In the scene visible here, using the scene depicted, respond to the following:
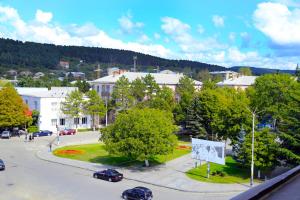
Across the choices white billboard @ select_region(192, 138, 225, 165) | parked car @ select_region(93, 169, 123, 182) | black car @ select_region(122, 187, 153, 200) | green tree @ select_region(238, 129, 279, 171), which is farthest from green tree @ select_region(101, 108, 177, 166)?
black car @ select_region(122, 187, 153, 200)

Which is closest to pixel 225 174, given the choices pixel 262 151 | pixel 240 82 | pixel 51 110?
pixel 262 151

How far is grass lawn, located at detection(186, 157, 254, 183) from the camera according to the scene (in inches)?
1284

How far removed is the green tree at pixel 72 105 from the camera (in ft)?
198

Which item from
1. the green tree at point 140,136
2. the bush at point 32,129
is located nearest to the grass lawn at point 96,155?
the green tree at point 140,136

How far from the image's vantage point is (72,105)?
201ft

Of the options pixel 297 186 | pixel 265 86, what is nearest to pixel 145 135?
pixel 265 86

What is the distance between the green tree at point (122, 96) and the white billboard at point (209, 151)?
3057cm

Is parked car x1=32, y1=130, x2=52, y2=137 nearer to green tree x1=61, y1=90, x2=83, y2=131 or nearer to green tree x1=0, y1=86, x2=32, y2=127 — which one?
green tree x1=0, y1=86, x2=32, y2=127

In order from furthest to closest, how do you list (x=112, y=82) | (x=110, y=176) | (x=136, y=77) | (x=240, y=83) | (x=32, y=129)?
(x=240, y=83) < (x=136, y=77) < (x=112, y=82) < (x=32, y=129) < (x=110, y=176)

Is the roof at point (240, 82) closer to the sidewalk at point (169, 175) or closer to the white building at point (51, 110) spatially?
the white building at point (51, 110)

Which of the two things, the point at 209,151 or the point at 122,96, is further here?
the point at 122,96

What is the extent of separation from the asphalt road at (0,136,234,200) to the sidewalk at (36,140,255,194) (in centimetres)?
90

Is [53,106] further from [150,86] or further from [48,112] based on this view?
[150,86]

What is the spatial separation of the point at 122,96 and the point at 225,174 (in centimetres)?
3297
